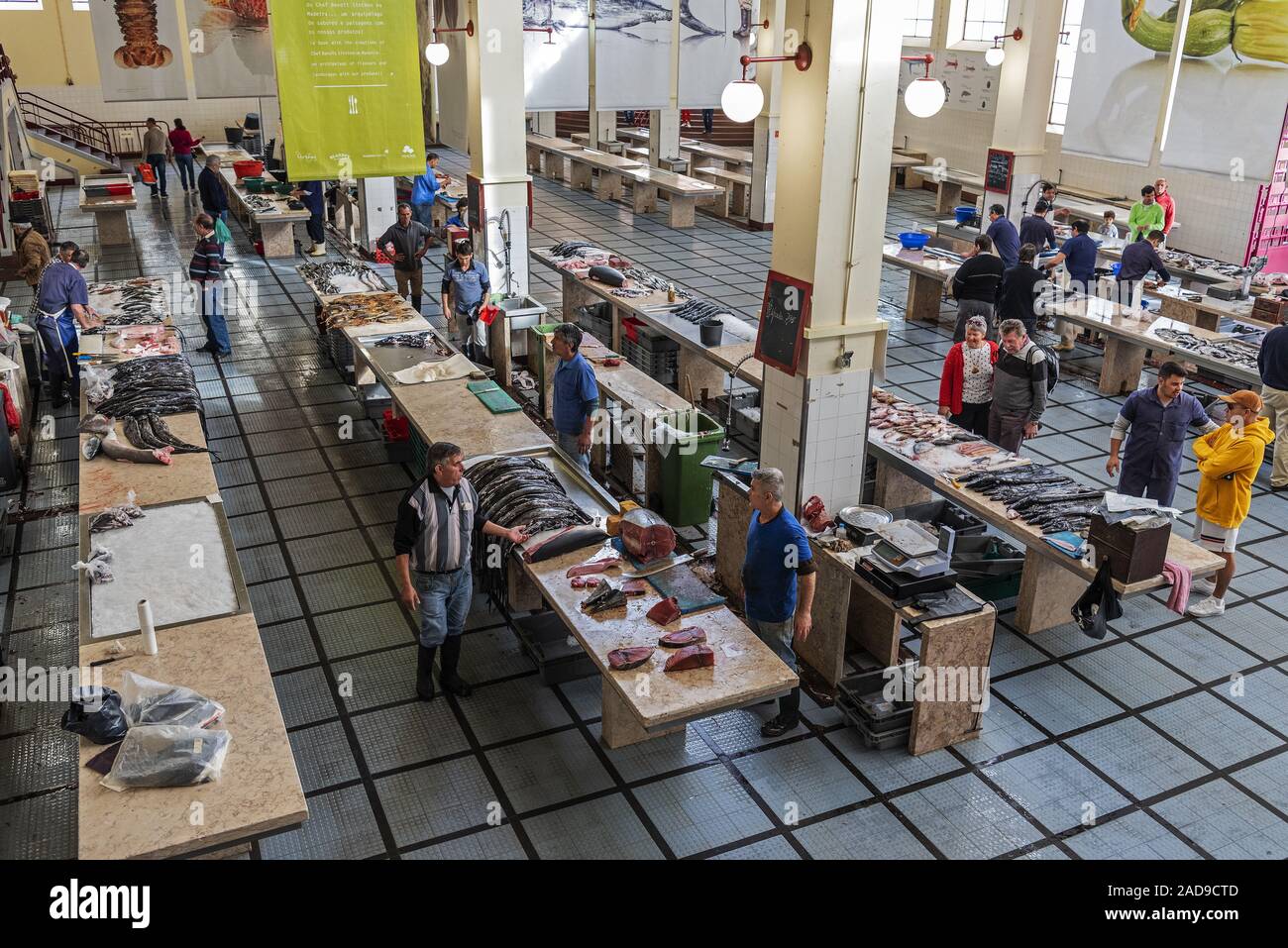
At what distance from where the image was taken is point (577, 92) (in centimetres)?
1855

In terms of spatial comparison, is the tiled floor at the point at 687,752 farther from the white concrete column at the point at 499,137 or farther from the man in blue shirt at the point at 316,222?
the man in blue shirt at the point at 316,222

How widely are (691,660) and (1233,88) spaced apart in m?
15.5

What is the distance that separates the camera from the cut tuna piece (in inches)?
235

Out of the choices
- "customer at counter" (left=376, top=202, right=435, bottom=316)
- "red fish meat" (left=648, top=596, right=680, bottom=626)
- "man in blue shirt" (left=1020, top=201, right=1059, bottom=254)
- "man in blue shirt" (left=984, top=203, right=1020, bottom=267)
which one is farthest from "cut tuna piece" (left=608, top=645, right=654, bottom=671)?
"man in blue shirt" (left=1020, top=201, right=1059, bottom=254)

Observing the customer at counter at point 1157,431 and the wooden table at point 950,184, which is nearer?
the customer at counter at point 1157,431

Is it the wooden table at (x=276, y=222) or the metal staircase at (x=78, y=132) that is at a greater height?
the metal staircase at (x=78, y=132)

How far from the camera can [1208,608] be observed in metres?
8.41

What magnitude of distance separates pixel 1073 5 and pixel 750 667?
19.9 metres

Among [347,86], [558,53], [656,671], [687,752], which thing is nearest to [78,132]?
[558,53]

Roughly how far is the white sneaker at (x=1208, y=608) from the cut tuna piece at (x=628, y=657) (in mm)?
5014

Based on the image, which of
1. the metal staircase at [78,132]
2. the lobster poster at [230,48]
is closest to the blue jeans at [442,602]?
the lobster poster at [230,48]

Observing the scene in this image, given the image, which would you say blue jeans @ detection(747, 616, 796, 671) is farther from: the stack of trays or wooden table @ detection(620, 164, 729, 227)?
wooden table @ detection(620, 164, 729, 227)

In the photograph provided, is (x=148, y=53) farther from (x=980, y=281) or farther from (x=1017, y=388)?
(x=1017, y=388)

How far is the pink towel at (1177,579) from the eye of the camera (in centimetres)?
725
